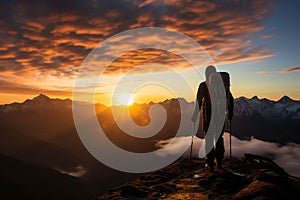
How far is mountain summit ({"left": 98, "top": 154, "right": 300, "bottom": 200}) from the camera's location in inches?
288

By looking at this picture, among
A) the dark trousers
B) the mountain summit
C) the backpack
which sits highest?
the backpack

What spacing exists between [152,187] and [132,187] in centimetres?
91

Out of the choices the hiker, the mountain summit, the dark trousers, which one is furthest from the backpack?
the mountain summit

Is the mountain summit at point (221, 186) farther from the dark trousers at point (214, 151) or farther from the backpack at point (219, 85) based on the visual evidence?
the backpack at point (219, 85)

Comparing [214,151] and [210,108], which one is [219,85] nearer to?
[210,108]

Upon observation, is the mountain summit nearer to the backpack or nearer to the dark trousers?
the dark trousers

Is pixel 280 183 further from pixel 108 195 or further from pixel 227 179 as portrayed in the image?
pixel 108 195

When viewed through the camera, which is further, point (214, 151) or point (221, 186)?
point (214, 151)

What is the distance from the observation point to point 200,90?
1416 cm

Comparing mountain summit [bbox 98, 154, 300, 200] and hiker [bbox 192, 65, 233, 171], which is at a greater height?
hiker [bbox 192, 65, 233, 171]

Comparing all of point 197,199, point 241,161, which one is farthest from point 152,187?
point 241,161

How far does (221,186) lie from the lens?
9.75 m

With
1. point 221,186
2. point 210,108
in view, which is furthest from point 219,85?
point 221,186

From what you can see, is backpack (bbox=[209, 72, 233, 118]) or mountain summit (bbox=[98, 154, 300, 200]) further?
backpack (bbox=[209, 72, 233, 118])
